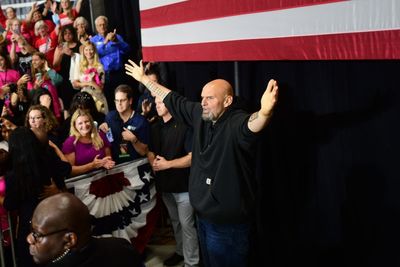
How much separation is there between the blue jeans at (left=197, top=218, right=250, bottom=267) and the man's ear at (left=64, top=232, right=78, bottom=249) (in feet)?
4.35

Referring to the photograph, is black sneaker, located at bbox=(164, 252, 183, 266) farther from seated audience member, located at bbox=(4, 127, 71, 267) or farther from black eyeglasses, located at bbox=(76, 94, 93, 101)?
black eyeglasses, located at bbox=(76, 94, 93, 101)

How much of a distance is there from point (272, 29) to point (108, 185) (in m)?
1.79

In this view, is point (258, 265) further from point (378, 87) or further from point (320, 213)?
point (378, 87)

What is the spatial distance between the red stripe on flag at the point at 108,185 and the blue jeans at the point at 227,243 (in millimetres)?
1068

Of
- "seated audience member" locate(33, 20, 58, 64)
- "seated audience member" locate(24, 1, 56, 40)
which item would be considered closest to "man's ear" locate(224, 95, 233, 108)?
"seated audience member" locate(33, 20, 58, 64)

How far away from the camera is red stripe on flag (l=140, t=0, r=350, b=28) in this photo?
2.77 m

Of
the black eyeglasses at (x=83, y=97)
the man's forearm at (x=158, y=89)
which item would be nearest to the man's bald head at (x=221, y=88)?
the man's forearm at (x=158, y=89)

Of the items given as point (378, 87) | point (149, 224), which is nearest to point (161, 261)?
point (149, 224)

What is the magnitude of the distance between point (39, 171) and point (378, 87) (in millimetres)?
2064

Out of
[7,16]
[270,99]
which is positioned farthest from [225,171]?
[7,16]

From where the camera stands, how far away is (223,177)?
272 cm

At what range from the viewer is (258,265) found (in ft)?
→ 12.1

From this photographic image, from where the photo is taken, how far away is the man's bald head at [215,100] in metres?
2.81

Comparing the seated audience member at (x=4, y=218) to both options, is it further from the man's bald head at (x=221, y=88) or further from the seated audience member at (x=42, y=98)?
the seated audience member at (x=42, y=98)
